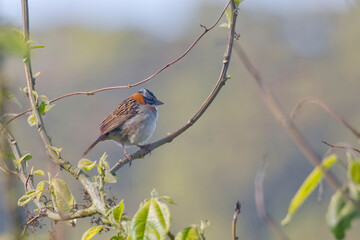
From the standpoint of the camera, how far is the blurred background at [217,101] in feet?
147

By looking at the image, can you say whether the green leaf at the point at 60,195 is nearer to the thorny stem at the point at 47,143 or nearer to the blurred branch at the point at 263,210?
the thorny stem at the point at 47,143

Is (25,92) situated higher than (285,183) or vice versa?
(25,92)

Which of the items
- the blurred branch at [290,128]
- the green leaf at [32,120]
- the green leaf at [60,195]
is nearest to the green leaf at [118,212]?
the green leaf at [60,195]

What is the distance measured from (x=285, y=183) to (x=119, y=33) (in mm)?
30464

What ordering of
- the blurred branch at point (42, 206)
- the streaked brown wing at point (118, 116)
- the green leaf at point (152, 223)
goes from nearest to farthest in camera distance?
1. the green leaf at point (152, 223)
2. the blurred branch at point (42, 206)
3. the streaked brown wing at point (118, 116)

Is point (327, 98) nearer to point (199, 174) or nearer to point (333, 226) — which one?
point (199, 174)

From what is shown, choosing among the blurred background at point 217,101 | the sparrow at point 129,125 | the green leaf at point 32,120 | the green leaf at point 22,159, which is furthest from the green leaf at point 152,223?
the blurred background at point 217,101

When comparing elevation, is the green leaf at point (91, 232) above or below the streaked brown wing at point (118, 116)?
below

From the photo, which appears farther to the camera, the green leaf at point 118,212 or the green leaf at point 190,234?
the green leaf at point 118,212

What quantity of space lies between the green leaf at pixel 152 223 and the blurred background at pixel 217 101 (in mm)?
37402

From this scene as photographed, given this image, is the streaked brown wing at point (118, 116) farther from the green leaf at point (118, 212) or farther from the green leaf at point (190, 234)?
the green leaf at point (190, 234)

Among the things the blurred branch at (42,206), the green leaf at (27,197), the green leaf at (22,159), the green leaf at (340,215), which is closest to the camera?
the green leaf at (340,215)

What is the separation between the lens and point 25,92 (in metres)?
2.34

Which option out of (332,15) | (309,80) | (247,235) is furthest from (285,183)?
(332,15)
